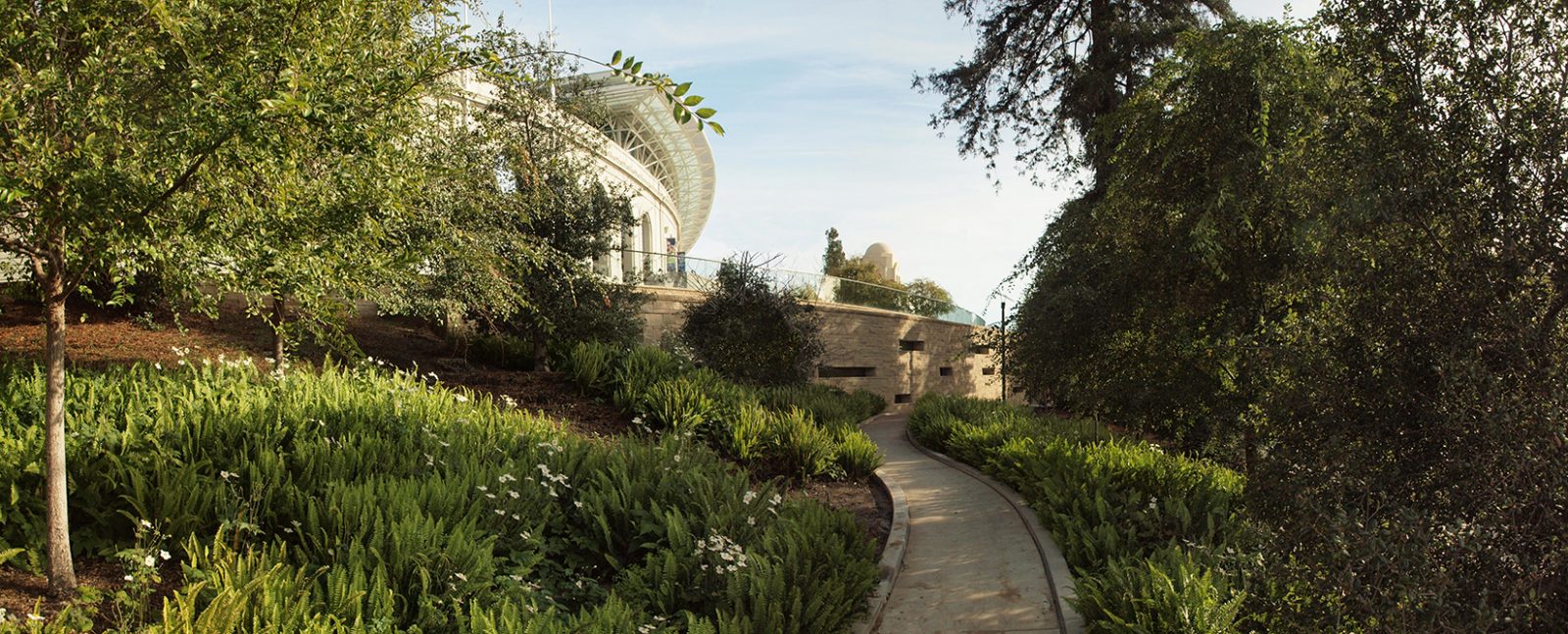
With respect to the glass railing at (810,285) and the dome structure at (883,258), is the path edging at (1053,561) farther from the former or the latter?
the dome structure at (883,258)

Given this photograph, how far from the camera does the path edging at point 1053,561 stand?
6.47m

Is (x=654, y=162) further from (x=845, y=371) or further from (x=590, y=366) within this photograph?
(x=590, y=366)

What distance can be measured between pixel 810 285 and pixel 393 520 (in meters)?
21.1

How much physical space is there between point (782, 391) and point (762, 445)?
17.8ft

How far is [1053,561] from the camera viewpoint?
25.1ft

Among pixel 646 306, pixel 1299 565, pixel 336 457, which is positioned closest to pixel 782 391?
pixel 646 306

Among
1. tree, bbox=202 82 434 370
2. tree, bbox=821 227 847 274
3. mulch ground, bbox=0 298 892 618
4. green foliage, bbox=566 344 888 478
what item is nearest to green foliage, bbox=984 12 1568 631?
mulch ground, bbox=0 298 892 618

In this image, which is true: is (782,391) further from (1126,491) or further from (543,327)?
(1126,491)

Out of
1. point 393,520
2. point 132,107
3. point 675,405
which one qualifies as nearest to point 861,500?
point 675,405

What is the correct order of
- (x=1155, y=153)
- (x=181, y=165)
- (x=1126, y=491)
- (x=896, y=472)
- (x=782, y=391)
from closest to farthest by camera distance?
(x=181, y=165), (x=1126, y=491), (x=1155, y=153), (x=896, y=472), (x=782, y=391)

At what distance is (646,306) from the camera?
22.2 meters

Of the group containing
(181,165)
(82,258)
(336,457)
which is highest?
(181,165)

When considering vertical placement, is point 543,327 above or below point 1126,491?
above

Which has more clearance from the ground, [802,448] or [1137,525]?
[802,448]
